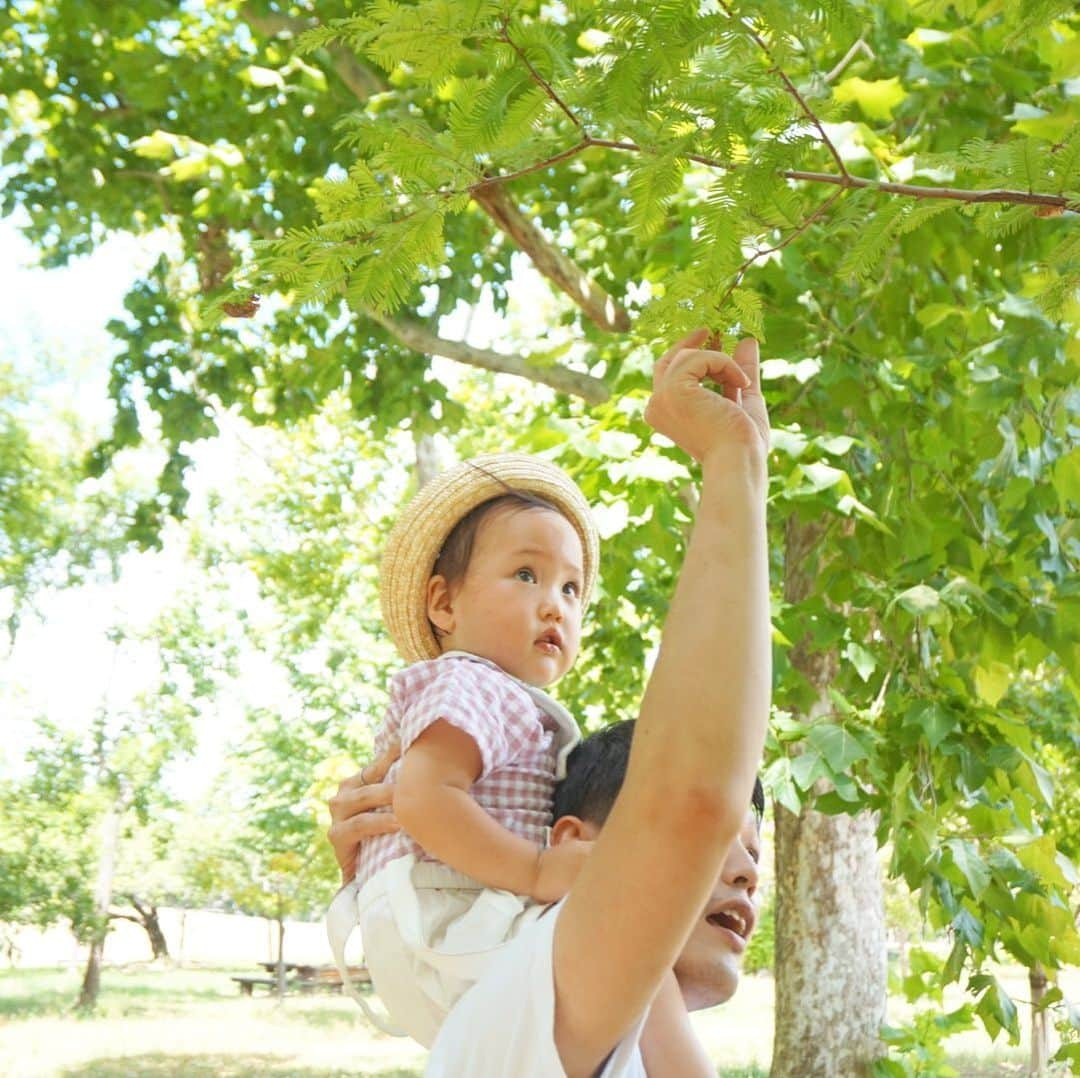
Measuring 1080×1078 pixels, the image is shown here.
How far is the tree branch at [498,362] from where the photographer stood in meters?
5.88

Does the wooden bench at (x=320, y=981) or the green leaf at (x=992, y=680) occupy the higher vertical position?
the green leaf at (x=992, y=680)

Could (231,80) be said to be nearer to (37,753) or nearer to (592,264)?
(592,264)

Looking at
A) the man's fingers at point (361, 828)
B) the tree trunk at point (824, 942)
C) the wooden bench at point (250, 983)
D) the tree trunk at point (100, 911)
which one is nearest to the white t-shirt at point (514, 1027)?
the man's fingers at point (361, 828)

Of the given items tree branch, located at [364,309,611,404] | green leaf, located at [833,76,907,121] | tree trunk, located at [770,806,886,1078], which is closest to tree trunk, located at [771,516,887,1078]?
tree trunk, located at [770,806,886,1078]

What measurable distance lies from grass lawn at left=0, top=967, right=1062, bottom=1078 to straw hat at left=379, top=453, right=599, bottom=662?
9.99m

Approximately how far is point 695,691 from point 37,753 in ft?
74.3

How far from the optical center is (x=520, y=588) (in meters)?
1.49

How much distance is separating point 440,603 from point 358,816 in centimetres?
28

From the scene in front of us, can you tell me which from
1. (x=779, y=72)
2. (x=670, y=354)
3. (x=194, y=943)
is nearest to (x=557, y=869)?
(x=670, y=354)

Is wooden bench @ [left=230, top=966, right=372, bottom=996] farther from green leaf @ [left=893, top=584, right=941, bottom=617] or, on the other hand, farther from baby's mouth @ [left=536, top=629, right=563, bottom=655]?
baby's mouth @ [left=536, top=629, right=563, bottom=655]

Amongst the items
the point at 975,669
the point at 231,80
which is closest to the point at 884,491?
the point at 975,669

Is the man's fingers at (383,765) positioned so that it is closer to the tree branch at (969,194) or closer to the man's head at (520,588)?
the man's head at (520,588)

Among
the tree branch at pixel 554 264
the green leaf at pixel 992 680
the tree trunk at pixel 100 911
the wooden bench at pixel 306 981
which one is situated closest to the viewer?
the green leaf at pixel 992 680

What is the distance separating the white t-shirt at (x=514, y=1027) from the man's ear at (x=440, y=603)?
0.70m
